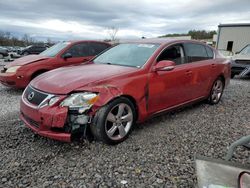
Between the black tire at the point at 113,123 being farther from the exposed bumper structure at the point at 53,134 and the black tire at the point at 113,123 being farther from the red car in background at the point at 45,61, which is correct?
the red car in background at the point at 45,61

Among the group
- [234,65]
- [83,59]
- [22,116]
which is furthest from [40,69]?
[234,65]

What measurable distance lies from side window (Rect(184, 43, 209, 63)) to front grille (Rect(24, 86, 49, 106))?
2.82 metres

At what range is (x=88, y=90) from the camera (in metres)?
3.00

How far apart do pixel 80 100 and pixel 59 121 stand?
0.36 metres

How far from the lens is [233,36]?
22672mm

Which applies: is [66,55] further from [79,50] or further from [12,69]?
[12,69]

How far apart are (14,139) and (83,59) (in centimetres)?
418

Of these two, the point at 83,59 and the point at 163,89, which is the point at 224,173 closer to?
the point at 163,89

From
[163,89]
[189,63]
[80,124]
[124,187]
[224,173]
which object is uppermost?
[189,63]

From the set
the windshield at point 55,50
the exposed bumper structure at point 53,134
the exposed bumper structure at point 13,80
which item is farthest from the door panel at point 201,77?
the exposed bumper structure at point 13,80

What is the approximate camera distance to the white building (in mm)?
22250

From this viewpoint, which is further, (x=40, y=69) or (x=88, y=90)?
(x=40, y=69)

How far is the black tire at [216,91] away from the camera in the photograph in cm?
539

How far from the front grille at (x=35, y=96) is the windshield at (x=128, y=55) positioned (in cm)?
141
